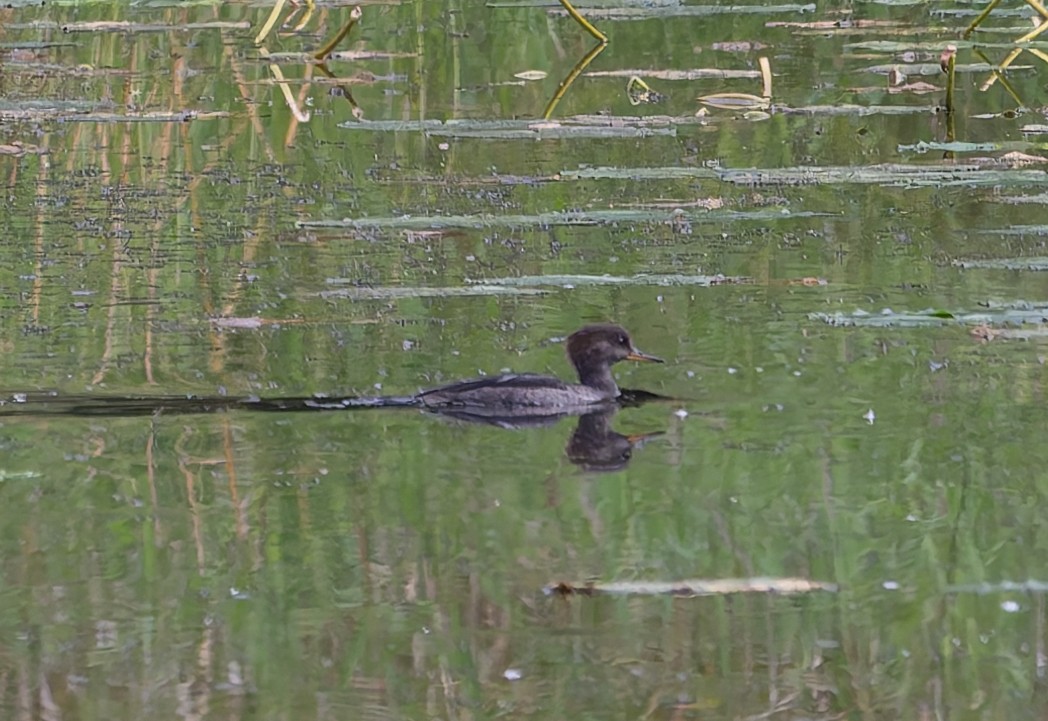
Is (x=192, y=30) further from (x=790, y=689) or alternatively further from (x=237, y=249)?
(x=790, y=689)

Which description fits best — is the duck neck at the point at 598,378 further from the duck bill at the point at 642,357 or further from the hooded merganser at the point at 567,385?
the duck bill at the point at 642,357

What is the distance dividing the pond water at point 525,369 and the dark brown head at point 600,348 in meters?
0.14

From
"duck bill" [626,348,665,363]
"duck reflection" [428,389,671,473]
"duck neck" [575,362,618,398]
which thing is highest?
"duck bill" [626,348,665,363]

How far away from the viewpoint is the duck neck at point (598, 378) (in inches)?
255

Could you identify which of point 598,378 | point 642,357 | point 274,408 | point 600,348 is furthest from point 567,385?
point 274,408

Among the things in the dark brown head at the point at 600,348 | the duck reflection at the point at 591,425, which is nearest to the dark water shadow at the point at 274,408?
the duck reflection at the point at 591,425

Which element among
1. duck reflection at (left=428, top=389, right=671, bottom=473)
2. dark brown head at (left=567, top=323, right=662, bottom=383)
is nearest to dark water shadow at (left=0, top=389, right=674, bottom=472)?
duck reflection at (left=428, top=389, right=671, bottom=473)

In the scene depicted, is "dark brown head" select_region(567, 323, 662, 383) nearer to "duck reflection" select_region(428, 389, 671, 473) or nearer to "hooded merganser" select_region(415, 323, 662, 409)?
"hooded merganser" select_region(415, 323, 662, 409)

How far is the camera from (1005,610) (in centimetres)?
474

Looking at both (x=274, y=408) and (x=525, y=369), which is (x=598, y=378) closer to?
(x=525, y=369)

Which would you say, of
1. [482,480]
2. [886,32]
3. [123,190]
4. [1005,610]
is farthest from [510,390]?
[886,32]

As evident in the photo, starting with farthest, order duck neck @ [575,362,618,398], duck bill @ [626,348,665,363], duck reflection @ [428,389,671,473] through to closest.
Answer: duck bill @ [626,348,665,363] → duck neck @ [575,362,618,398] → duck reflection @ [428,389,671,473]

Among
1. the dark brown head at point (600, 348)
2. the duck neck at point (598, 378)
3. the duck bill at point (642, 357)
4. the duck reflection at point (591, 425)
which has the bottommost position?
the duck reflection at point (591, 425)

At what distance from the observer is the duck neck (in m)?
6.46
